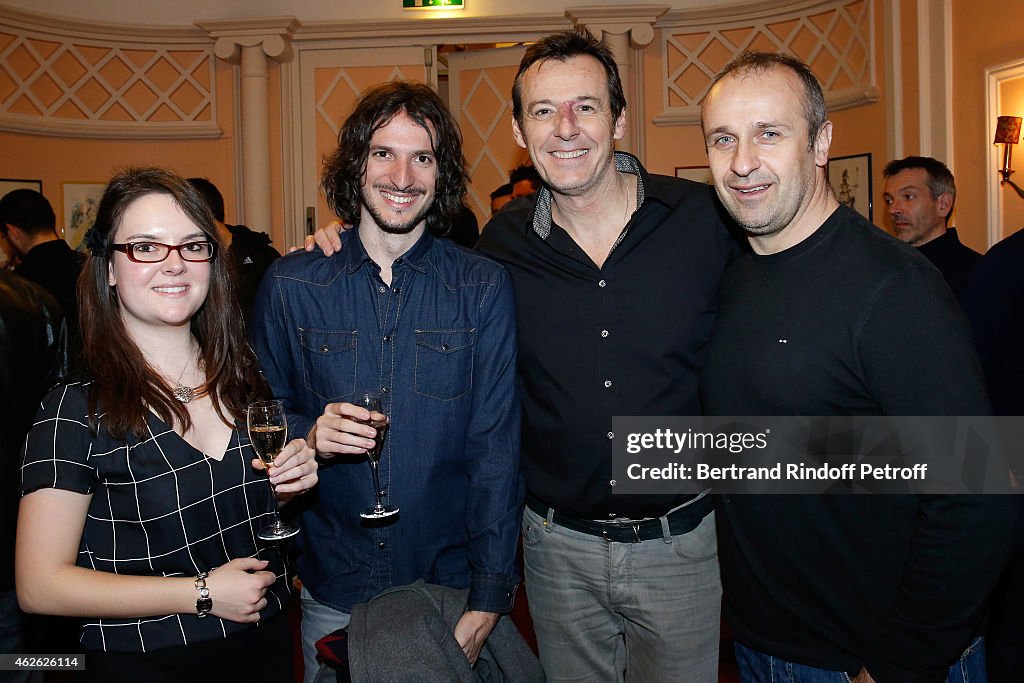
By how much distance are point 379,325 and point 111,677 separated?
1028 millimetres

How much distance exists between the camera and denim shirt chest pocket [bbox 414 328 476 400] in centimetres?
214

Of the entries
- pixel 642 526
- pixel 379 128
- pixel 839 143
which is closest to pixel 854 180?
pixel 839 143

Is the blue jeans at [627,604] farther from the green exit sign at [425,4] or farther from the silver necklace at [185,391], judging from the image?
the green exit sign at [425,4]

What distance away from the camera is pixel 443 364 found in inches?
84.8

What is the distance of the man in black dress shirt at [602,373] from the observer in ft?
7.29

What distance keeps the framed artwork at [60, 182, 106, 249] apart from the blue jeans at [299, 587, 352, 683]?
693 centimetres

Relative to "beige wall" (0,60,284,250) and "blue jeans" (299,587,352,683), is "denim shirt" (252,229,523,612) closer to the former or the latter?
"blue jeans" (299,587,352,683)

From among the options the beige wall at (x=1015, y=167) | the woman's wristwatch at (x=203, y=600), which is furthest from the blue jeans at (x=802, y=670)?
the beige wall at (x=1015, y=167)

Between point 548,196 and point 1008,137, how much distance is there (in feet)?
14.7

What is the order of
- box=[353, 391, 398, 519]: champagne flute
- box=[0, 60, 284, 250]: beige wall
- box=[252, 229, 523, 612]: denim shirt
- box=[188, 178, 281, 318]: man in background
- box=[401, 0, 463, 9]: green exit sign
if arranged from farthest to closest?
1. box=[401, 0, 463, 9]: green exit sign
2. box=[0, 60, 284, 250]: beige wall
3. box=[188, 178, 281, 318]: man in background
4. box=[252, 229, 523, 612]: denim shirt
5. box=[353, 391, 398, 519]: champagne flute

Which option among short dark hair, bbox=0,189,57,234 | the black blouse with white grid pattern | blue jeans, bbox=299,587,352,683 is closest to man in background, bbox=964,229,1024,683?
blue jeans, bbox=299,587,352,683

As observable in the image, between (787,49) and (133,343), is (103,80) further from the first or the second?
(133,343)

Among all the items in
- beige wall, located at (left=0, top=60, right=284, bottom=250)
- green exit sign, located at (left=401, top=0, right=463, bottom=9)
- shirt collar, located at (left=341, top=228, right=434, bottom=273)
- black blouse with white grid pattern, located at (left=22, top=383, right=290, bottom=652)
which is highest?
green exit sign, located at (left=401, top=0, right=463, bottom=9)

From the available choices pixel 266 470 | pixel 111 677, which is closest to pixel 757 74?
pixel 266 470
